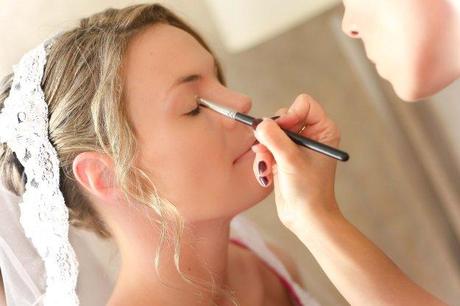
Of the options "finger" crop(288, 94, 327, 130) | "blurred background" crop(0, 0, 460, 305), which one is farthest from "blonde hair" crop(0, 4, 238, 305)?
"blurred background" crop(0, 0, 460, 305)

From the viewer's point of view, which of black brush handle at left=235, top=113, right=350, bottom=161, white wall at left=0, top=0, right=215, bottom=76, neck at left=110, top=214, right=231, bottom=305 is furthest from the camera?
white wall at left=0, top=0, right=215, bottom=76

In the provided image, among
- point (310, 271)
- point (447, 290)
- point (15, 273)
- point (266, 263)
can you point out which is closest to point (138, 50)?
point (15, 273)

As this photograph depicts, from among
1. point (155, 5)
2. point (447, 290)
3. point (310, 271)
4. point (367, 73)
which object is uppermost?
point (155, 5)

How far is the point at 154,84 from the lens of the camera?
2.75 ft

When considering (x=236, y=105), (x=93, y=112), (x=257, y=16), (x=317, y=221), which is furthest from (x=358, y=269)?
(x=257, y=16)

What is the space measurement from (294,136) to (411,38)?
204 mm

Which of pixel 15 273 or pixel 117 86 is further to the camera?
pixel 15 273

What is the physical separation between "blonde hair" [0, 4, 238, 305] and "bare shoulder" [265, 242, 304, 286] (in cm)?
39

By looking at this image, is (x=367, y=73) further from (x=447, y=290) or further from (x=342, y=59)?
(x=447, y=290)

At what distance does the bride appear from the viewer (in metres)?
0.84

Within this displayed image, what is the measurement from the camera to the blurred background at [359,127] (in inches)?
48.4

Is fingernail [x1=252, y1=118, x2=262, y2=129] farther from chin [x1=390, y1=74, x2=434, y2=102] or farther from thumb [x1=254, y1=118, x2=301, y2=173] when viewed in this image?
chin [x1=390, y1=74, x2=434, y2=102]

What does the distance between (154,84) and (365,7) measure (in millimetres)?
320

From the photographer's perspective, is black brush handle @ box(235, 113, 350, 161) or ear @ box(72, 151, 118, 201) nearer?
black brush handle @ box(235, 113, 350, 161)
